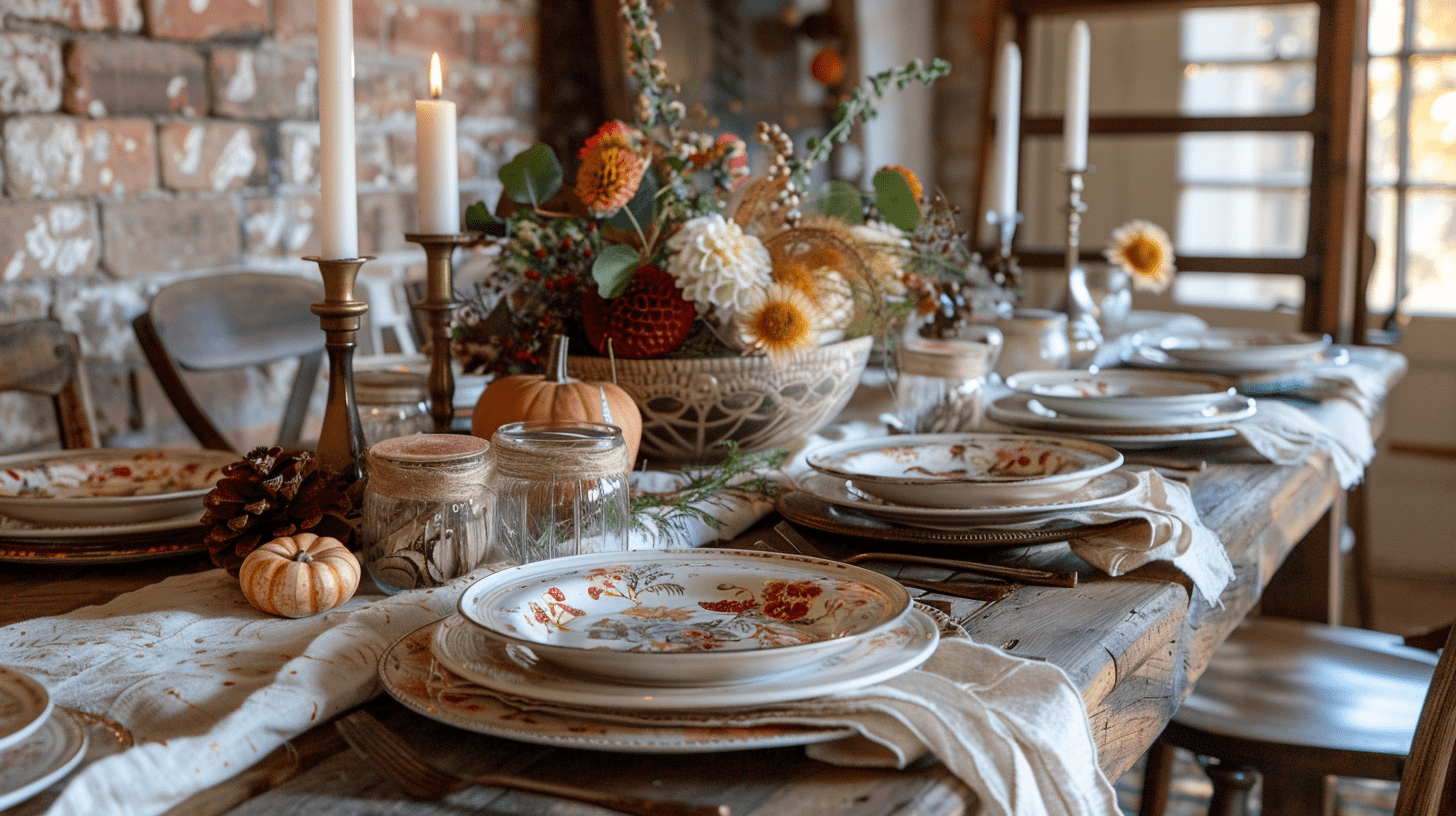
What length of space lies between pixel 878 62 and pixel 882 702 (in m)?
2.87

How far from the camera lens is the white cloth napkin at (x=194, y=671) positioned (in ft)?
1.69

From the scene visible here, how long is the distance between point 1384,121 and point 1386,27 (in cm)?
21

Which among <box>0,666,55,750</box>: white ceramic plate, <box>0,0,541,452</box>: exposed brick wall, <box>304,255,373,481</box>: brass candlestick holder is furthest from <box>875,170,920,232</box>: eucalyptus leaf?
<box>0,0,541,452</box>: exposed brick wall

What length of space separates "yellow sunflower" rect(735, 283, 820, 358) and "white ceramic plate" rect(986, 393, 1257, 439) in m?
0.31

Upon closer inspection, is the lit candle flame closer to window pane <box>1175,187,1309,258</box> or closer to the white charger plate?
the white charger plate

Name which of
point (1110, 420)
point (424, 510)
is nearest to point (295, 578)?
point (424, 510)

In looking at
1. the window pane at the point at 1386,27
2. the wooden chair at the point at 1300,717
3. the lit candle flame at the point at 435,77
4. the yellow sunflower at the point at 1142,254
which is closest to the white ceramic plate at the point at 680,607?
the lit candle flame at the point at 435,77

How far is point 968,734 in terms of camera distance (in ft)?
1.80

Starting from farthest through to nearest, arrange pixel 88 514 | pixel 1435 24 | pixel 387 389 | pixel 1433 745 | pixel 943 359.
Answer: pixel 1435 24 → pixel 943 359 → pixel 387 389 → pixel 1433 745 → pixel 88 514

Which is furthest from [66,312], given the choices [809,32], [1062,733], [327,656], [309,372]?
[809,32]

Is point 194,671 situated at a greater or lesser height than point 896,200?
lesser

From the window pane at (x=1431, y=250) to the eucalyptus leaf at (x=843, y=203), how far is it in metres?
2.32

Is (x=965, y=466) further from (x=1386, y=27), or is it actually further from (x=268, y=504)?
(x=1386, y=27)

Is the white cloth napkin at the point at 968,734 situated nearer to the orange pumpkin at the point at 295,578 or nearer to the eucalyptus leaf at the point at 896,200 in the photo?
the orange pumpkin at the point at 295,578
